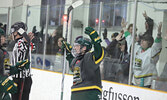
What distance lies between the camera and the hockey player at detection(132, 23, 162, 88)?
4863 millimetres

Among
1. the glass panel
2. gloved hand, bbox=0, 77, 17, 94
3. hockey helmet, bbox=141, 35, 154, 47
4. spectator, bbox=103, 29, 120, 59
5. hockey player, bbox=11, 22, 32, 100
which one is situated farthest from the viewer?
spectator, bbox=103, 29, 120, 59

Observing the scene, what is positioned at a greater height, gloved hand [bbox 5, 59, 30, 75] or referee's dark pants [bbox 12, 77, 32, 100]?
gloved hand [bbox 5, 59, 30, 75]

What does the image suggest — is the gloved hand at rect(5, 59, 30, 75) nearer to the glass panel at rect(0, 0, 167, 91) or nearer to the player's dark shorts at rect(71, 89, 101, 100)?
the player's dark shorts at rect(71, 89, 101, 100)

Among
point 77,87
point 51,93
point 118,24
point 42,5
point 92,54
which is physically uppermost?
point 42,5

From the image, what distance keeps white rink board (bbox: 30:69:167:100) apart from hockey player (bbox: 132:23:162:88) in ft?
0.49

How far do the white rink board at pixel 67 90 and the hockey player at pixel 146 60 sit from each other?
15 cm

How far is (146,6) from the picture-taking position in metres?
5.00

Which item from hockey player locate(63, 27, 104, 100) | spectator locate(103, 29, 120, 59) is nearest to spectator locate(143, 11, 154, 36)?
spectator locate(103, 29, 120, 59)

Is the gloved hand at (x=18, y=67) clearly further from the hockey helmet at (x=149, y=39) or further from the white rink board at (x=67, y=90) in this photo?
the hockey helmet at (x=149, y=39)

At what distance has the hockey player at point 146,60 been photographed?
4.86 meters

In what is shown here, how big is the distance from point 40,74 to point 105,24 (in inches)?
84.2

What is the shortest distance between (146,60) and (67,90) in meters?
1.77

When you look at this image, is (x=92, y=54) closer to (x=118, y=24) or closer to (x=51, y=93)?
(x=118, y=24)

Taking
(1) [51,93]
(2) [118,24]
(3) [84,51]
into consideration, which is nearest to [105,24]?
(2) [118,24]
